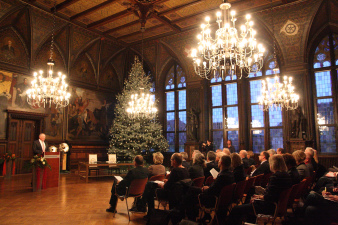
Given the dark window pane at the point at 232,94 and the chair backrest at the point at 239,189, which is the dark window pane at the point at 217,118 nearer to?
the dark window pane at the point at 232,94

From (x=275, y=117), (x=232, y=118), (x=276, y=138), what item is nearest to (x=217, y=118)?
(x=232, y=118)

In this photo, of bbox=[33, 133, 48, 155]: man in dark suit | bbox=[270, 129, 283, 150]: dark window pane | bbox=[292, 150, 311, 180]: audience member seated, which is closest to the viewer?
bbox=[292, 150, 311, 180]: audience member seated

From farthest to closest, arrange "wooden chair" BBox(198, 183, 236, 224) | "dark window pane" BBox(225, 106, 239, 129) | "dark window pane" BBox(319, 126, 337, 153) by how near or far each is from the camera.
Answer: "dark window pane" BBox(225, 106, 239, 129)
"dark window pane" BBox(319, 126, 337, 153)
"wooden chair" BBox(198, 183, 236, 224)

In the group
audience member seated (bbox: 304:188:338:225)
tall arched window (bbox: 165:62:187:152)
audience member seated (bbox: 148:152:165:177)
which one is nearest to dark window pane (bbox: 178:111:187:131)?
tall arched window (bbox: 165:62:187:152)

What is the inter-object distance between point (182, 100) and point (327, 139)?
7521mm

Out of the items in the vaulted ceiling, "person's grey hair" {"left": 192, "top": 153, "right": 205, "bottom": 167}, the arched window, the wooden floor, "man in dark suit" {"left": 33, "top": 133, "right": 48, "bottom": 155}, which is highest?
the vaulted ceiling

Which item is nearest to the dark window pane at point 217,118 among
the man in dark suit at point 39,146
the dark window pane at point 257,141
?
the dark window pane at point 257,141

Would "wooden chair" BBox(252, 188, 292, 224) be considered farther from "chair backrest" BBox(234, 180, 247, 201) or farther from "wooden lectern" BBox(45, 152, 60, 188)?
"wooden lectern" BBox(45, 152, 60, 188)

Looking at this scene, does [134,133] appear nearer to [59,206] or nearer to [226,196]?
[59,206]

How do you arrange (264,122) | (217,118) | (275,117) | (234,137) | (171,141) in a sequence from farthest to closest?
(171,141), (217,118), (234,137), (264,122), (275,117)

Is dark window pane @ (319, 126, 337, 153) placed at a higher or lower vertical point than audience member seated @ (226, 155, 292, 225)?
higher

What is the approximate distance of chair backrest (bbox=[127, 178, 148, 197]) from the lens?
5.02 metres

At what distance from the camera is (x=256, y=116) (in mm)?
12945

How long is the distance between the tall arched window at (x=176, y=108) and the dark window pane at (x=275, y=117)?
4710 mm
